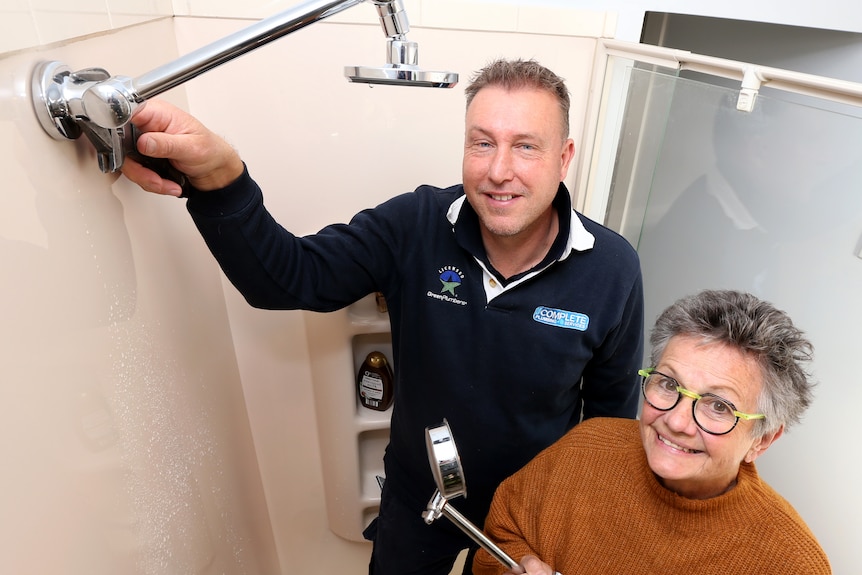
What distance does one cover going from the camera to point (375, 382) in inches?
55.5

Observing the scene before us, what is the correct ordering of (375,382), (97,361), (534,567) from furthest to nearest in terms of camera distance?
1. (375,382)
2. (534,567)
3. (97,361)

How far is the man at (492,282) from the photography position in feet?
3.08

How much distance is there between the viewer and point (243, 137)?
1.15 m

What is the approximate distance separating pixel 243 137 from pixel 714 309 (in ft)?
2.97

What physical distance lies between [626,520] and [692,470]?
0.16m

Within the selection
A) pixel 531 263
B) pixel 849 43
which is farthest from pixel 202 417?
pixel 849 43

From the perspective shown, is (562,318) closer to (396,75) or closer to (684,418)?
(684,418)

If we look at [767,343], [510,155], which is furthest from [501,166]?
[767,343]

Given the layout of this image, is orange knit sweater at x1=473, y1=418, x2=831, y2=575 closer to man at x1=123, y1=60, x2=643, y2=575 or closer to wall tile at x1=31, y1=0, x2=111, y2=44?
man at x1=123, y1=60, x2=643, y2=575

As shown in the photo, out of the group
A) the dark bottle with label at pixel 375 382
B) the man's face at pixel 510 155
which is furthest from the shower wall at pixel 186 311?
the man's face at pixel 510 155

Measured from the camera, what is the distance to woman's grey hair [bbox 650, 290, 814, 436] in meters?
0.73

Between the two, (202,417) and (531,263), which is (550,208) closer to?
(531,263)

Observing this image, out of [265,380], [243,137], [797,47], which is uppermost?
[797,47]

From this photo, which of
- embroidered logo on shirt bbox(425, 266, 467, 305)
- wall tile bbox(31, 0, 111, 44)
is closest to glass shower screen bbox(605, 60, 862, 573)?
embroidered logo on shirt bbox(425, 266, 467, 305)
